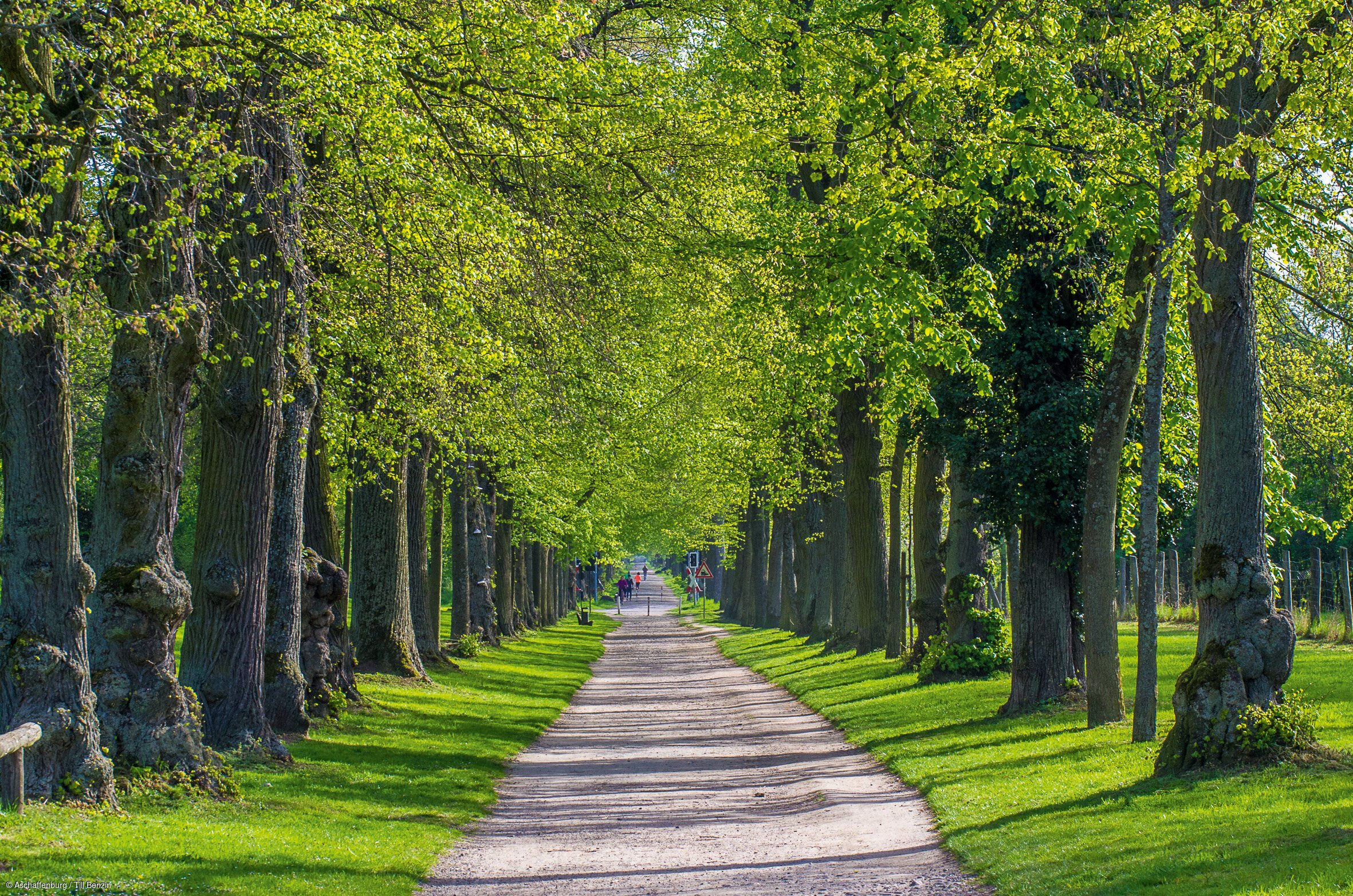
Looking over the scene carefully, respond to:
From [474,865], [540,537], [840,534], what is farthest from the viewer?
[540,537]

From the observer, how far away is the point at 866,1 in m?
20.1

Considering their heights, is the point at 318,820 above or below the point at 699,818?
above

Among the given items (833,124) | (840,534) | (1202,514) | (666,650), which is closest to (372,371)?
(833,124)

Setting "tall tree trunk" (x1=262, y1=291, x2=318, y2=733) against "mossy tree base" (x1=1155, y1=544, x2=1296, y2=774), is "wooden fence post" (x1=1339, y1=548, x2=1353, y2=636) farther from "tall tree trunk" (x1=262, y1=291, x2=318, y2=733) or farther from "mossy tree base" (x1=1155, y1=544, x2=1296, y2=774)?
"tall tree trunk" (x1=262, y1=291, x2=318, y2=733)

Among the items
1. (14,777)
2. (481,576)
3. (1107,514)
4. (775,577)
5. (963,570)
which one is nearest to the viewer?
(14,777)

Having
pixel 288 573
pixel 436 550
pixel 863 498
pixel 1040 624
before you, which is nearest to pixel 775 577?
pixel 436 550

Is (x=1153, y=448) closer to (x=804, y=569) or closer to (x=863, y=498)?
(x=863, y=498)

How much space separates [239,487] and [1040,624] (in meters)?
11.0

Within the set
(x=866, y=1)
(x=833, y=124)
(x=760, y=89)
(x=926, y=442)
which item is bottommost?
(x=926, y=442)

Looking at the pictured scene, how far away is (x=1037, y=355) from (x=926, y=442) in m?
2.22

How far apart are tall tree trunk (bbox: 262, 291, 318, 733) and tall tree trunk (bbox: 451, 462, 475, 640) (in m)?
13.6

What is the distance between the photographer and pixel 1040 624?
17578mm

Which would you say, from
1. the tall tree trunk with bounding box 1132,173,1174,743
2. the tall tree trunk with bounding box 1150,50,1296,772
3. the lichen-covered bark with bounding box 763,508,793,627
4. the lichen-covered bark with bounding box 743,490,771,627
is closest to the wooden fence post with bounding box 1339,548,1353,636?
the tall tree trunk with bounding box 1132,173,1174,743

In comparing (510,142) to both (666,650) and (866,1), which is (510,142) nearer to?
(866,1)
